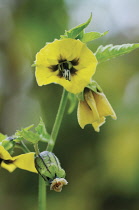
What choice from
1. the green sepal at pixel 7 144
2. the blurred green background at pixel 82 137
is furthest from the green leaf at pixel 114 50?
the blurred green background at pixel 82 137

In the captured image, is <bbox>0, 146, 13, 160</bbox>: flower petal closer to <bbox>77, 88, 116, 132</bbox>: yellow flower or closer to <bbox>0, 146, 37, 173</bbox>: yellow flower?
<bbox>0, 146, 37, 173</bbox>: yellow flower

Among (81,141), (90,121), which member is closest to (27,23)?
(81,141)

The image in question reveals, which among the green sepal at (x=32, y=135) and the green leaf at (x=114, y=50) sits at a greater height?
the green leaf at (x=114, y=50)

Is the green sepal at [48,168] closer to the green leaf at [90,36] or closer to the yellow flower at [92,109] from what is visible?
the yellow flower at [92,109]

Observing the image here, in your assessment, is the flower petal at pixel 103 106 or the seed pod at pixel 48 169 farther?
the flower petal at pixel 103 106

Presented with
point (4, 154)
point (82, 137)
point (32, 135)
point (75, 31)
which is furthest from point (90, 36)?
point (82, 137)
